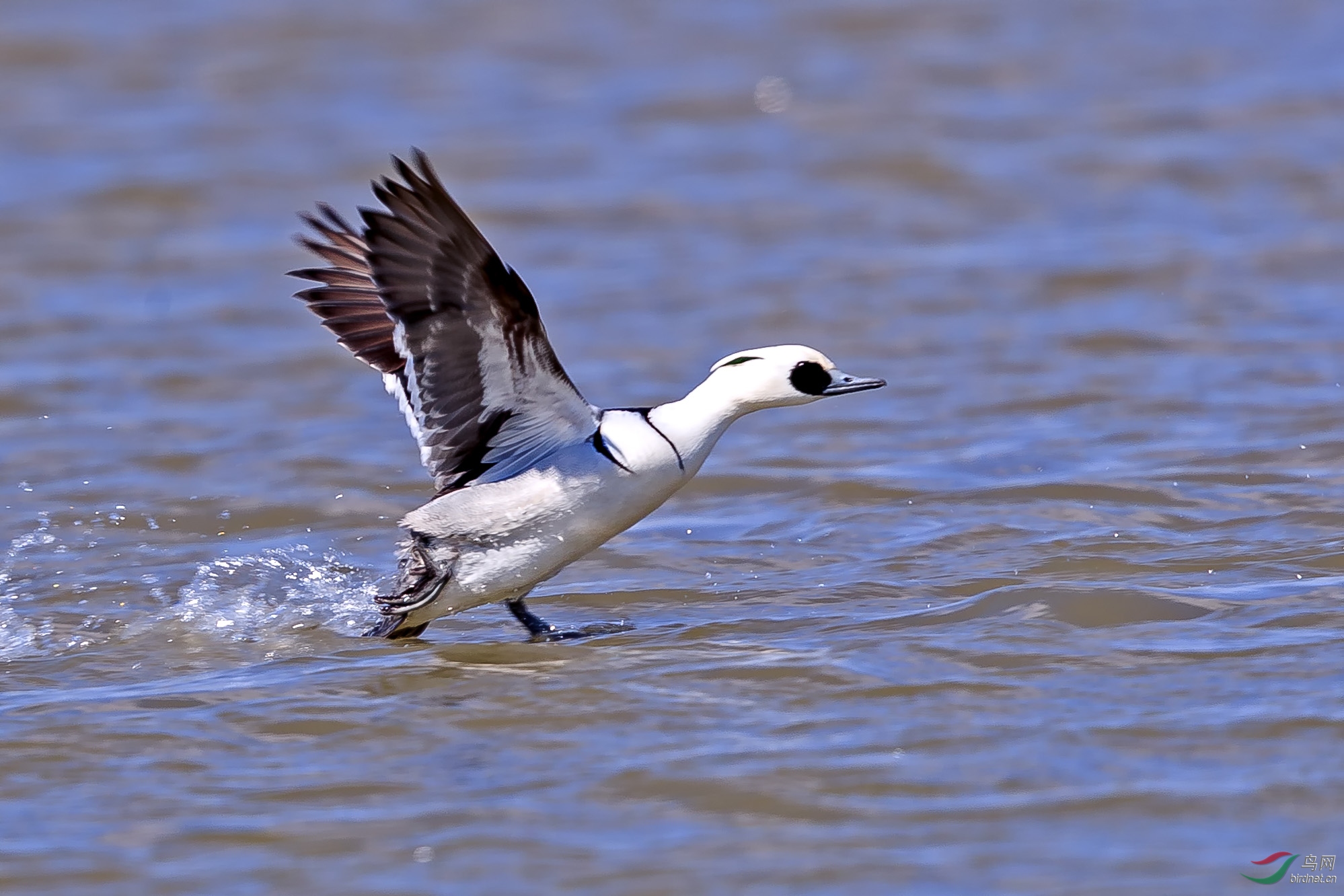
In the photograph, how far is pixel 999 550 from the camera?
7.20 metres

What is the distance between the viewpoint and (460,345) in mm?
5980

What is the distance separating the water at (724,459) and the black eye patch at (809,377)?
0.79m

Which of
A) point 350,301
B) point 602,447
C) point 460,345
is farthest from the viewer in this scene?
point 350,301

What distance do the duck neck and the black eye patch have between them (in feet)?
0.63

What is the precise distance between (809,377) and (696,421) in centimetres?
41

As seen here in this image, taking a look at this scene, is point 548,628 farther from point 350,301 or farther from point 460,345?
point 350,301

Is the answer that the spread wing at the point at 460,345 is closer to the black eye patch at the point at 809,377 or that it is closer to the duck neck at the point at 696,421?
the duck neck at the point at 696,421

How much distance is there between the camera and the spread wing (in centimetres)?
571

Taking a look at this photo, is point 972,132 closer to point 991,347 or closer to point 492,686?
point 991,347
